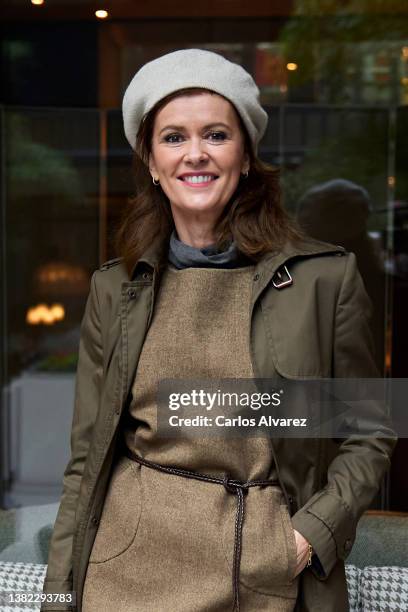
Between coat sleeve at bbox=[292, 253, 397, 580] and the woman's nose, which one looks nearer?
coat sleeve at bbox=[292, 253, 397, 580]

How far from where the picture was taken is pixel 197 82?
1688mm

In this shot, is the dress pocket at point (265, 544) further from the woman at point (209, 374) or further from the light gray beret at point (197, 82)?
the light gray beret at point (197, 82)

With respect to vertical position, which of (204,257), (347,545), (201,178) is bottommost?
(347,545)

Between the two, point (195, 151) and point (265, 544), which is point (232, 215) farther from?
point (265, 544)

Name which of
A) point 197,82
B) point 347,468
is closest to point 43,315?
point 197,82

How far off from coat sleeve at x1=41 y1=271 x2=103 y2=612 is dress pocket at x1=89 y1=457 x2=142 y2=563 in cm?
9

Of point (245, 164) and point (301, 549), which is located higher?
point (245, 164)

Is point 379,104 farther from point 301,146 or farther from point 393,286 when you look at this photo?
point 393,286

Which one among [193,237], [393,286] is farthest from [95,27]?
[193,237]

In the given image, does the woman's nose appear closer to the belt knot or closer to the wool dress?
the wool dress

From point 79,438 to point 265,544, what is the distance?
460 mm

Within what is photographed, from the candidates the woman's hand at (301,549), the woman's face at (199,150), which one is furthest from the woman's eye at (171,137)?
the woman's hand at (301,549)

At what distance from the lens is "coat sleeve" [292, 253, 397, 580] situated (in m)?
1.58

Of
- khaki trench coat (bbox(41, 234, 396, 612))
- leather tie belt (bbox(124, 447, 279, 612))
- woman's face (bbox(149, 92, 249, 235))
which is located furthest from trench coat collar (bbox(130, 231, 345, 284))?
leather tie belt (bbox(124, 447, 279, 612))
